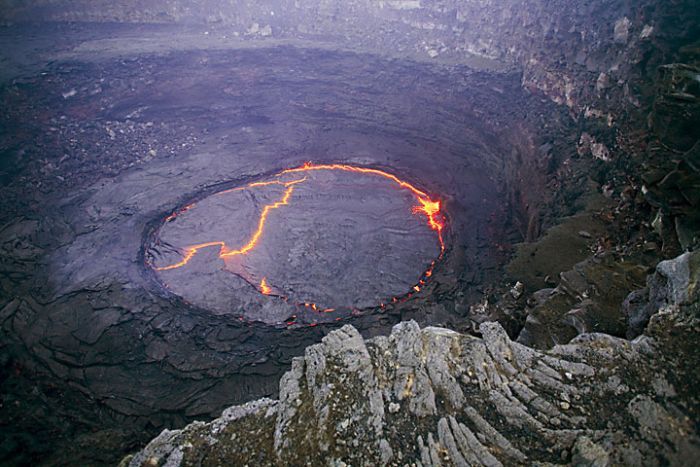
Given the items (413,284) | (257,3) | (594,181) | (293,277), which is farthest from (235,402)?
(257,3)

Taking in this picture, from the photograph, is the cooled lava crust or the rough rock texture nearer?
the rough rock texture

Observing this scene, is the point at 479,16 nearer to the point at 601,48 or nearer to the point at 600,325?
the point at 601,48

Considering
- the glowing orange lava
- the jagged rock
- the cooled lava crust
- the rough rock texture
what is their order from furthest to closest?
the glowing orange lava < the cooled lava crust < the rough rock texture < the jagged rock

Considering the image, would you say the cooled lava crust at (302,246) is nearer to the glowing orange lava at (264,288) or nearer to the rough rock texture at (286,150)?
the glowing orange lava at (264,288)

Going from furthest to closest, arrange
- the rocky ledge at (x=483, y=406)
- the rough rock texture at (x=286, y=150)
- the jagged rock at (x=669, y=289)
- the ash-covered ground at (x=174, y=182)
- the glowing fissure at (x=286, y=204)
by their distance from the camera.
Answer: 1. the glowing fissure at (x=286, y=204)
2. the ash-covered ground at (x=174, y=182)
3. the rough rock texture at (x=286, y=150)
4. the jagged rock at (x=669, y=289)
5. the rocky ledge at (x=483, y=406)

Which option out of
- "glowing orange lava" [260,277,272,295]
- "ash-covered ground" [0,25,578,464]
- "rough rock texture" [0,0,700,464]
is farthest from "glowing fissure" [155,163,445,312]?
"rough rock texture" [0,0,700,464]

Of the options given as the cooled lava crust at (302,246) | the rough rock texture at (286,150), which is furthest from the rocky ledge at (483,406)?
the cooled lava crust at (302,246)

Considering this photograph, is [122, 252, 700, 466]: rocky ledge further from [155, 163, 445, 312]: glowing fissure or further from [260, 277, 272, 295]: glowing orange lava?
[260, 277, 272, 295]: glowing orange lava
